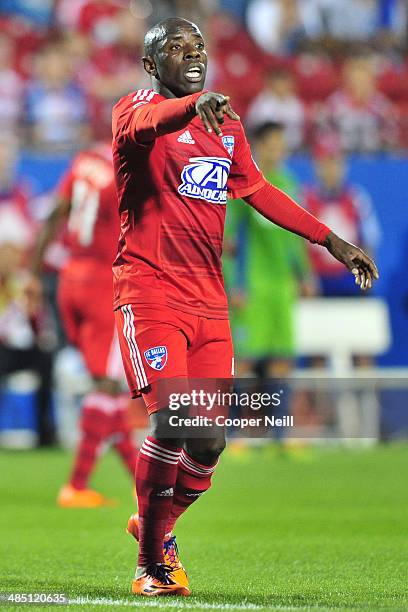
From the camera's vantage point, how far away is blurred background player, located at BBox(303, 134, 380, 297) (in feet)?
46.7

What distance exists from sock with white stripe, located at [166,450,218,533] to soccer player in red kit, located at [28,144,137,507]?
11.5 ft

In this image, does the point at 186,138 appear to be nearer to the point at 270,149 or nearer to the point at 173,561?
the point at 173,561

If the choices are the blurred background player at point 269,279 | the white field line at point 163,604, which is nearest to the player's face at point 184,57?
the white field line at point 163,604

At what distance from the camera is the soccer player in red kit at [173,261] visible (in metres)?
4.79

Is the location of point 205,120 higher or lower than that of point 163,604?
higher

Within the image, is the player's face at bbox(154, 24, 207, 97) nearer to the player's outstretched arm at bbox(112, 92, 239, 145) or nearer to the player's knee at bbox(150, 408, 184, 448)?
the player's outstretched arm at bbox(112, 92, 239, 145)

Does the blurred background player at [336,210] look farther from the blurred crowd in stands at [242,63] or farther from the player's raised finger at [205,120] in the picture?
the player's raised finger at [205,120]

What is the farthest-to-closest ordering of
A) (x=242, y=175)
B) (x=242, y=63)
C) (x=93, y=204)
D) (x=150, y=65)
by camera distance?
(x=242, y=63), (x=93, y=204), (x=242, y=175), (x=150, y=65)

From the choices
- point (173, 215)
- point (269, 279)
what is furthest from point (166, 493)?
point (269, 279)

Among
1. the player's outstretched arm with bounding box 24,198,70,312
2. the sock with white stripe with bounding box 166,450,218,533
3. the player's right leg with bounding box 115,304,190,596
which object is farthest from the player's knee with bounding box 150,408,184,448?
the player's outstretched arm with bounding box 24,198,70,312

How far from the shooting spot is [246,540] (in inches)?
266

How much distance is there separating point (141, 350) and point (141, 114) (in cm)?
90

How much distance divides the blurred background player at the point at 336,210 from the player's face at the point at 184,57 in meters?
9.18

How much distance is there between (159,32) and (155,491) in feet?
5.66
